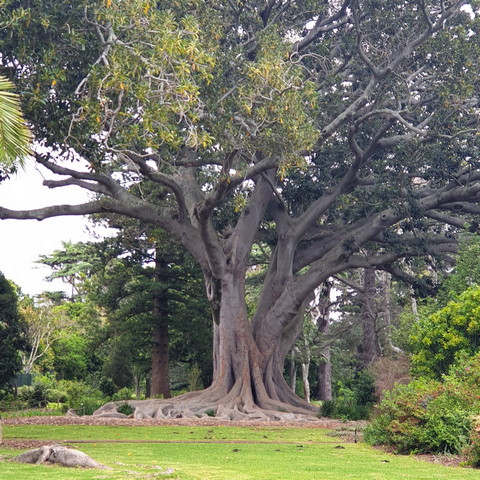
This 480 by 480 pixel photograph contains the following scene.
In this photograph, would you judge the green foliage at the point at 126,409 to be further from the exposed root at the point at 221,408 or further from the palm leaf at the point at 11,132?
the palm leaf at the point at 11,132

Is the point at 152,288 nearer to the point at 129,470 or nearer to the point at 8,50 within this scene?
the point at 8,50

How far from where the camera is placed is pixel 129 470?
376 inches

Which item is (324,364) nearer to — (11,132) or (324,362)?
(324,362)

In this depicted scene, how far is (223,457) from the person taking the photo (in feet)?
40.3

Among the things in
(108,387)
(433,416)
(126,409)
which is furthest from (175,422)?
(108,387)

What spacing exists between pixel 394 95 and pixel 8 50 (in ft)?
47.3

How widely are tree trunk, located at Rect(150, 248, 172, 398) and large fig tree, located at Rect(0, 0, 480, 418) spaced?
16.9 ft

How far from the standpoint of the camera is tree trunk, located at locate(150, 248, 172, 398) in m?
32.7

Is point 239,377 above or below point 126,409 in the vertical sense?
above

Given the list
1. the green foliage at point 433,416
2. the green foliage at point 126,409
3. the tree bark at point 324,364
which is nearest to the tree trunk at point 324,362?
the tree bark at point 324,364

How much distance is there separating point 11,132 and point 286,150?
10.3 m

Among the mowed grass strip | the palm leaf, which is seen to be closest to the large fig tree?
the mowed grass strip

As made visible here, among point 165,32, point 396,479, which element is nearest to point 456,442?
point 396,479

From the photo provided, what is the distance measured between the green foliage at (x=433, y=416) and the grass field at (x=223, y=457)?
Answer: 483 millimetres
